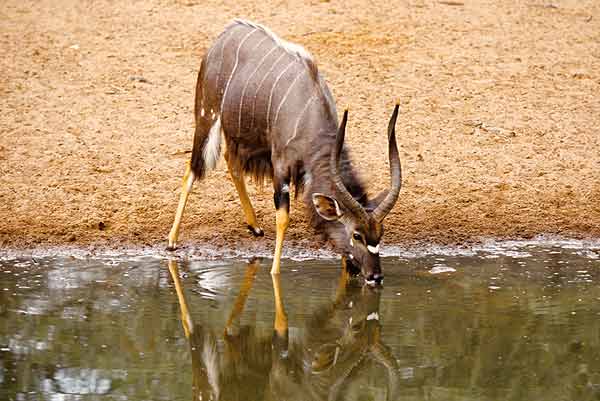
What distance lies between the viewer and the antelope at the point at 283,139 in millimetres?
6840

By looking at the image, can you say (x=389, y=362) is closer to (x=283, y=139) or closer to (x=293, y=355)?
(x=293, y=355)

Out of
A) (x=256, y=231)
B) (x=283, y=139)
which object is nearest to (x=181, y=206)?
(x=256, y=231)

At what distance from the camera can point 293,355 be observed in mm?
5926

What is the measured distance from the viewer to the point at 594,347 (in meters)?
5.96

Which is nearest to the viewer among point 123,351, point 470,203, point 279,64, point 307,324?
point 123,351

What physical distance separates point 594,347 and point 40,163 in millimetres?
4872

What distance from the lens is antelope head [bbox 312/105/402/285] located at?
6.70 m

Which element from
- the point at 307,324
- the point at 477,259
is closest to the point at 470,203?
the point at 477,259

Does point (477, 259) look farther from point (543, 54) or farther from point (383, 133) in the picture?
point (543, 54)

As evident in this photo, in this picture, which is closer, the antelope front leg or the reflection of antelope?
the reflection of antelope

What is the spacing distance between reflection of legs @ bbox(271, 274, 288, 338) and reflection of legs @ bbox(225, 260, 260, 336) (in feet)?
0.56

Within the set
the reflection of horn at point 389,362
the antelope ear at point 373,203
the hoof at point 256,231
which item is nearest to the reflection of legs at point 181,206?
the hoof at point 256,231

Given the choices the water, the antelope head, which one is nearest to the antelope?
the antelope head

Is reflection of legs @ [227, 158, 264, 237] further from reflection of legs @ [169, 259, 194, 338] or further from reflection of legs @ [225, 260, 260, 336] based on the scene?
reflection of legs @ [169, 259, 194, 338]
